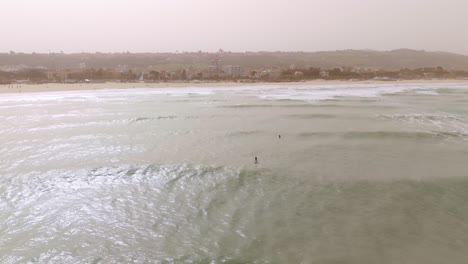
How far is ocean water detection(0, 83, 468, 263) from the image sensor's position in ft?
14.2

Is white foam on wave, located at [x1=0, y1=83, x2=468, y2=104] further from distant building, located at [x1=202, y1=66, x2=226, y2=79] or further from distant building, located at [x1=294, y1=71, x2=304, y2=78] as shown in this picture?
distant building, located at [x1=294, y1=71, x2=304, y2=78]

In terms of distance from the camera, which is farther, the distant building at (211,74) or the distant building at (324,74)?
the distant building at (324,74)

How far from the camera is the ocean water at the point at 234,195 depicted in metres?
4.32

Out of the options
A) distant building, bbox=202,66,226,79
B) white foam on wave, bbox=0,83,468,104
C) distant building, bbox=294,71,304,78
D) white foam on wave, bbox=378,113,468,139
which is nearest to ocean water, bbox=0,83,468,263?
white foam on wave, bbox=378,113,468,139

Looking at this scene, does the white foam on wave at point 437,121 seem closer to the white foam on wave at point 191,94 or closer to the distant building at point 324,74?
the white foam on wave at point 191,94

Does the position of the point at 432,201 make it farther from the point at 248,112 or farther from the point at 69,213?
the point at 248,112

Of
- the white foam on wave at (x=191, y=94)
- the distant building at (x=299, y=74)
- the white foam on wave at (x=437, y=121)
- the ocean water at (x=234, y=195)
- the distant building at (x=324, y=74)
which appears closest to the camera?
the ocean water at (x=234, y=195)

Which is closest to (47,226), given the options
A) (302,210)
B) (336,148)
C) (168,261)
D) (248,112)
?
(168,261)

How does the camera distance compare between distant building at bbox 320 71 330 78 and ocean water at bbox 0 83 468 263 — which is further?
distant building at bbox 320 71 330 78

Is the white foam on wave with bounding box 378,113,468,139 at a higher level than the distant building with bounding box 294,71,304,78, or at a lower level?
lower

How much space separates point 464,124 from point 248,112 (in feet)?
28.8

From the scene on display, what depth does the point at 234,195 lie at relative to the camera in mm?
6242

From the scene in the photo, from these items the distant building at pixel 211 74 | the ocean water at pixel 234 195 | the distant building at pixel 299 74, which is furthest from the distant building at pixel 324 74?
the ocean water at pixel 234 195

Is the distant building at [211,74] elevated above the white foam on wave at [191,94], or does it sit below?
above
